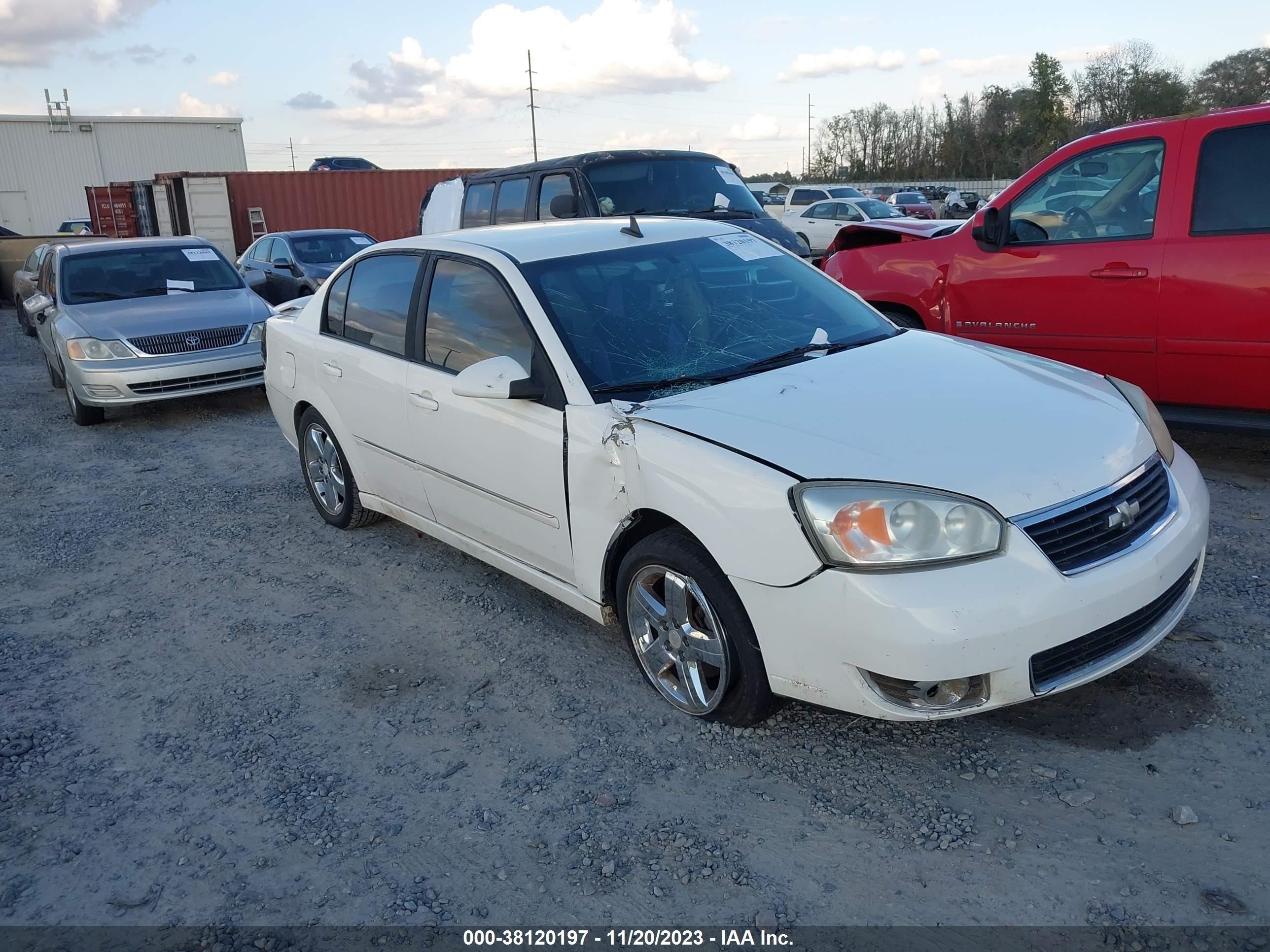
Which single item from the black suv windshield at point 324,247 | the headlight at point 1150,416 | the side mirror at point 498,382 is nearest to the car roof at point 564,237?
the side mirror at point 498,382

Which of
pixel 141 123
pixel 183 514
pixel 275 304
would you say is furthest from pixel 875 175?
pixel 183 514

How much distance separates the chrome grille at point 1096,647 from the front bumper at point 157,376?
7.34m

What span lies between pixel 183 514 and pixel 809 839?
15.6 feet

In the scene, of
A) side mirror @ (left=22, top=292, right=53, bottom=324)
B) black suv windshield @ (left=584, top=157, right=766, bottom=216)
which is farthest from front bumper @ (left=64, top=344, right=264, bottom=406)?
black suv windshield @ (left=584, top=157, right=766, bottom=216)

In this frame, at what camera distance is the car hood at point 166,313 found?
28.2ft

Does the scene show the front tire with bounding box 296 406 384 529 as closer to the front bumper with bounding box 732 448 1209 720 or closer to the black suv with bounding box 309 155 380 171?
the front bumper with bounding box 732 448 1209 720

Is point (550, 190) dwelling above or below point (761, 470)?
above

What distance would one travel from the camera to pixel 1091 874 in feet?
8.11

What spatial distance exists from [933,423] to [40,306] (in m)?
9.72

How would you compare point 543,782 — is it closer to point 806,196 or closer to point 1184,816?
point 1184,816

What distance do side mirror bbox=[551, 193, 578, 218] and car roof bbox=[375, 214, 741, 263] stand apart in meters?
4.33

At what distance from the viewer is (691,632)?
3.17 metres

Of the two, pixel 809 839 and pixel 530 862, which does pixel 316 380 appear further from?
pixel 809 839

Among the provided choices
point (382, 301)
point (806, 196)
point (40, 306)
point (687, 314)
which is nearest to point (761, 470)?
point (687, 314)
